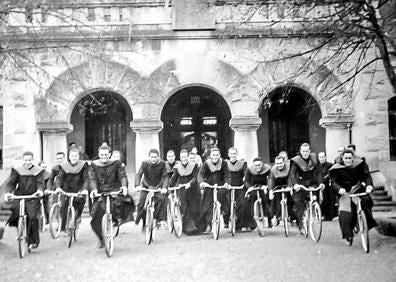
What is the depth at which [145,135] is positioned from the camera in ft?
54.9

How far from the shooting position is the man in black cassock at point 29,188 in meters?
9.93

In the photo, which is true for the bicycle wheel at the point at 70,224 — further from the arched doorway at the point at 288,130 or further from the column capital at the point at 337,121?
the arched doorway at the point at 288,130

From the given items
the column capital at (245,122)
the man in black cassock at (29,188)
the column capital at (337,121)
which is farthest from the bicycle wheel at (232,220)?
the column capital at (337,121)

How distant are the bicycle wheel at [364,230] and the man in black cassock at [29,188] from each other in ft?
17.6

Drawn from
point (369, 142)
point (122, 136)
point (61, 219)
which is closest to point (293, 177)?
point (61, 219)

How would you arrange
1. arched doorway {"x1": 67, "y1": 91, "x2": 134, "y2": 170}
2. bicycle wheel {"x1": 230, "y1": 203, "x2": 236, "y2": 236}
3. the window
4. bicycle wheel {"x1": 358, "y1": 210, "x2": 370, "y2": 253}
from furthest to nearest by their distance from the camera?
arched doorway {"x1": 67, "y1": 91, "x2": 134, "y2": 170} → the window → bicycle wheel {"x1": 230, "y1": 203, "x2": 236, "y2": 236} → bicycle wheel {"x1": 358, "y1": 210, "x2": 370, "y2": 253}

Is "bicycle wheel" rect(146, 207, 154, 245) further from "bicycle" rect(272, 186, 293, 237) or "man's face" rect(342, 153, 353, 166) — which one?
"man's face" rect(342, 153, 353, 166)

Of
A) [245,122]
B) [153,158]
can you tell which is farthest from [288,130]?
[153,158]

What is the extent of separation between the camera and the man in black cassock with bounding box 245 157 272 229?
12055 millimetres

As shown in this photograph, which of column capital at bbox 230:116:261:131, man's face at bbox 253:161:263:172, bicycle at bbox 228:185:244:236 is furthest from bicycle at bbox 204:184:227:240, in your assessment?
column capital at bbox 230:116:261:131

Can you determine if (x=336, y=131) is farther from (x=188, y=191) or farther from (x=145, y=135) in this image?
(x=188, y=191)

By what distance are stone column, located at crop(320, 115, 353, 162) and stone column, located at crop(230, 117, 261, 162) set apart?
2.01 metres

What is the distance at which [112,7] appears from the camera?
1669cm

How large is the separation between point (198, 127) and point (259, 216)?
344 inches
